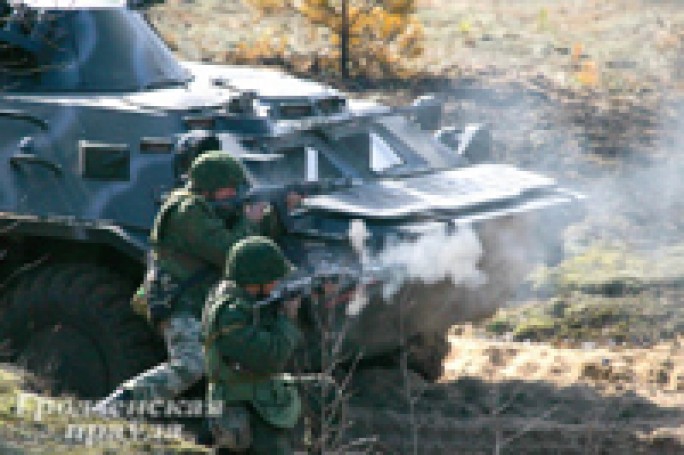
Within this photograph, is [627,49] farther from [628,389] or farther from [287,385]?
[287,385]

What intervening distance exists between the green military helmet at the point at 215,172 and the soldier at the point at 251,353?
102 centimetres

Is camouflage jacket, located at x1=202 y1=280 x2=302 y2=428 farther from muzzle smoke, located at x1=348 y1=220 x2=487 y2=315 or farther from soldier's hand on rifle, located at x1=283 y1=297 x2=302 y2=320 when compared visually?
muzzle smoke, located at x1=348 y1=220 x2=487 y2=315

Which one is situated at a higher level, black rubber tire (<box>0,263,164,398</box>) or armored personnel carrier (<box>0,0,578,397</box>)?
armored personnel carrier (<box>0,0,578,397</box>)

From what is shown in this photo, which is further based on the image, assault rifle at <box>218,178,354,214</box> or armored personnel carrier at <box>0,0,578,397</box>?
armored personnel carrier at <box>0,0,578,397</box>

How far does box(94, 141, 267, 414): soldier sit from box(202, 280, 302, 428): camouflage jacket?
2.87 feet

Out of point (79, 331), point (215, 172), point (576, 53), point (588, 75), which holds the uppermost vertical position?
point (215, 172)

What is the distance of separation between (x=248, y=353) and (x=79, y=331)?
2.33 m

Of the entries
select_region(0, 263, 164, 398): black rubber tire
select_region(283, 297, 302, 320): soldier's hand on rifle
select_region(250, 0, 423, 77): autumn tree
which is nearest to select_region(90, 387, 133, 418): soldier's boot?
select_region(283, 297, 302, 320): soldier's hand on rifle

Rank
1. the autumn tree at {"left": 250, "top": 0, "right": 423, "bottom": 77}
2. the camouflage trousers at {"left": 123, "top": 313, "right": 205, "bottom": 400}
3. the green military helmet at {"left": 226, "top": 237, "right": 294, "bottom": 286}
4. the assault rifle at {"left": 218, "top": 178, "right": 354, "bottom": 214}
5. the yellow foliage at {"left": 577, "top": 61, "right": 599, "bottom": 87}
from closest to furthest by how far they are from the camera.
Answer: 1. the green military helmet at {"left": 226, "top": 237, "right": 294, "bottom": 286}
2. the camouflage trousers at {"left": 123, "top": 313, "right": 205, "bottom": 400}
3. the assault rifle at {"left": 218, "top": 178, "right": 354, "bottom": 214}
4. the yellow foliage at {"left": 577, "top": 61, "right": 599, "bottom": 87}
5. the autumn tree at {"left": 250, "top": 0, "right": 423, "bottom": 77}

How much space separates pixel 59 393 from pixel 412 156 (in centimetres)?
259

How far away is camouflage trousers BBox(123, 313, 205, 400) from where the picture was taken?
6.80 meters

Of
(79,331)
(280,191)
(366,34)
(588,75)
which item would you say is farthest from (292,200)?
(588,75)

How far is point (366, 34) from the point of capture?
1761 cm

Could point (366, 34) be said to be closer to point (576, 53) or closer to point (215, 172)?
point (576, 53)
